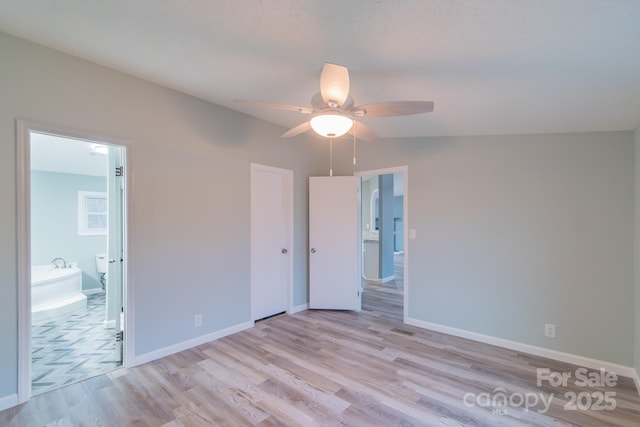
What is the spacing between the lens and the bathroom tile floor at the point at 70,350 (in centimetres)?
248

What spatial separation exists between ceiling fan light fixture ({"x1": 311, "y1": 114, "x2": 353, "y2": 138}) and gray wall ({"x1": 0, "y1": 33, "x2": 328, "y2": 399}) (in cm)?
173

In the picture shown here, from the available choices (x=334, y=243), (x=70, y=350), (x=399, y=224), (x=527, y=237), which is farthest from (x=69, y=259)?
(x=399, y=224)

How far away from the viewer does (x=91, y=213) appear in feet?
18.0

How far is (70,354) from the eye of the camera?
290 centimetres

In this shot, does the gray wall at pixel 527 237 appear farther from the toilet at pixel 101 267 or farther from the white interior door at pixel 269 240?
the toilet at pixel 101 267

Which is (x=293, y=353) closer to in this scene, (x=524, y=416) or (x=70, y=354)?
(x=524, y=416)

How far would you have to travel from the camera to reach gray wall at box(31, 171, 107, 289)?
16.1ft

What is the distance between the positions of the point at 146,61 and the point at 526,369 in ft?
13.9

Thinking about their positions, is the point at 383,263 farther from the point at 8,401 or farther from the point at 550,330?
the point at 8,401

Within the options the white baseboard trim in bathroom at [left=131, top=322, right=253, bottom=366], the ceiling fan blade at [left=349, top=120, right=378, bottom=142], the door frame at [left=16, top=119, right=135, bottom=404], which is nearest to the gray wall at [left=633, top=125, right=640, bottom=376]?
the ceiling fan blade at [left=349, top=120, right=378, bottom=142]

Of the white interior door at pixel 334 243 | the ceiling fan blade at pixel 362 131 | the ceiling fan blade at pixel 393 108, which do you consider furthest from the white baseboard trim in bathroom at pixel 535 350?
the ceiling fan blade at pixel 393 108

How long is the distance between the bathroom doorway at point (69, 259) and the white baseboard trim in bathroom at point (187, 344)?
188 mm

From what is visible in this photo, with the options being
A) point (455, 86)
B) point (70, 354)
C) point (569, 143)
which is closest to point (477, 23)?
point (455, 86)

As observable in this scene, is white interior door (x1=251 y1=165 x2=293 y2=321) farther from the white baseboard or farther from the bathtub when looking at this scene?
the bathtub
